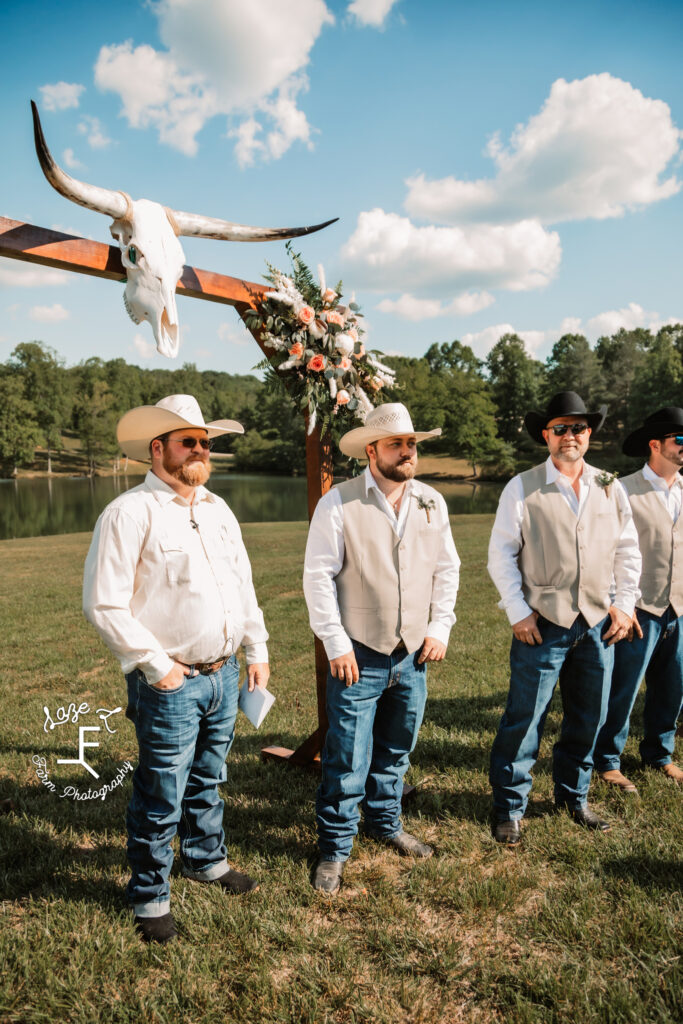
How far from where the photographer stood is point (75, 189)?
2.90m

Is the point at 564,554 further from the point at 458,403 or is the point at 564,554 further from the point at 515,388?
the point at 515,388

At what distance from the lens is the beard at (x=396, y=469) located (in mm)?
3477

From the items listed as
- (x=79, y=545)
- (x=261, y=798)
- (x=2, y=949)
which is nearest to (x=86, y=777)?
(x=261, y=798)

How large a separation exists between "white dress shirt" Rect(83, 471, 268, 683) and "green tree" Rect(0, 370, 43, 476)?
67073 millimetres

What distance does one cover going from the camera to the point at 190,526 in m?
3.04

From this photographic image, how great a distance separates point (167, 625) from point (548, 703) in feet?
7.53

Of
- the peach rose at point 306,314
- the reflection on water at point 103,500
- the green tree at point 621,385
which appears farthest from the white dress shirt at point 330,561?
the green tree at point 621,385

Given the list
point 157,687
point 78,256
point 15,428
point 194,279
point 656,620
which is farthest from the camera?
point 15,428

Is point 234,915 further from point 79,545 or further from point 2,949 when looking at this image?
point 79,545

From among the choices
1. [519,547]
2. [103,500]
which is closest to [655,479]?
[519,547]

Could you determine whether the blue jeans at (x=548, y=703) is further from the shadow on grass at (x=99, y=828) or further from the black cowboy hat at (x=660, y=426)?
the black cowboy hat at (x=660, y=426)

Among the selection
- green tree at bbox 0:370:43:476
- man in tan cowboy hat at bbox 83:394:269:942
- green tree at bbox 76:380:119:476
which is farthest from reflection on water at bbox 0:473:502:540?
man in tan cowboy hat at bbox 83:394:269:942

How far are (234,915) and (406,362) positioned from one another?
76.1m

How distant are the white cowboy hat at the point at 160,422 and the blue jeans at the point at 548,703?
2212mm
